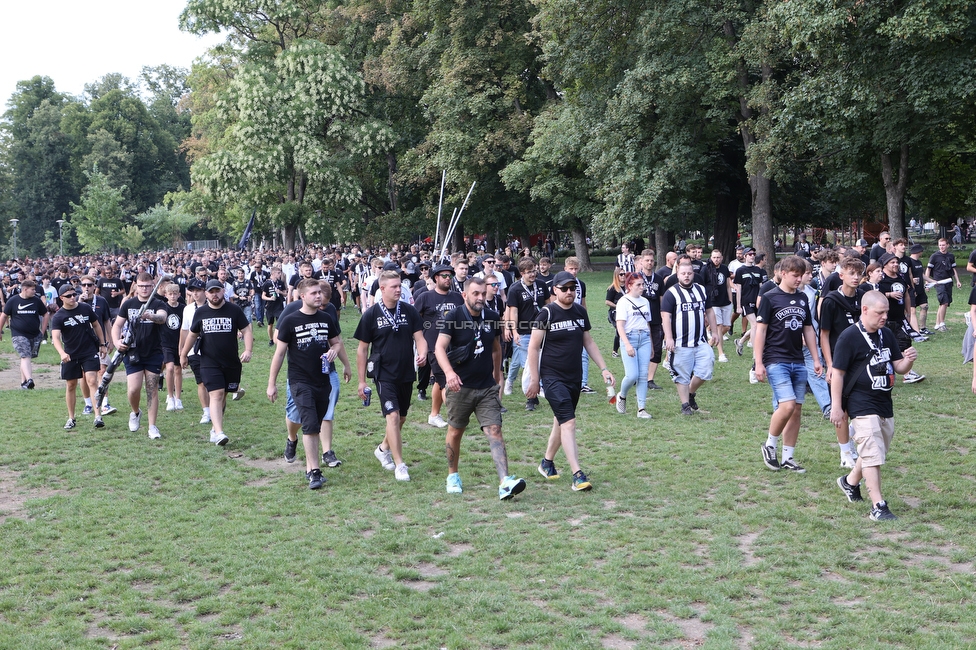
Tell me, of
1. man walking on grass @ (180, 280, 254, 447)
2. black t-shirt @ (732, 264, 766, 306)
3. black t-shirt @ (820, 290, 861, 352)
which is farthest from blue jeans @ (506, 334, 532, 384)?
black t-shirt @ (820, 290, 861, 352)

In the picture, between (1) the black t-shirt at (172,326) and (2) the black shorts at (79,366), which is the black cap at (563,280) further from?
(2) the black shorts at (79,366)

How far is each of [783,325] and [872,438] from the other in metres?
1.76

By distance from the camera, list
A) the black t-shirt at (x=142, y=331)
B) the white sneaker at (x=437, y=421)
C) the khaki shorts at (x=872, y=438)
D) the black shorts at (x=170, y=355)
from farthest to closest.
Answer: the black shorts at (x=170, y=355) < the white sneaker at (x=437, y=421) < the black t-shirt at (x=142, y=331) < the khaki shorts at (x=872, y=438)

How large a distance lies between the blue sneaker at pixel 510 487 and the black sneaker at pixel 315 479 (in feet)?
5.95

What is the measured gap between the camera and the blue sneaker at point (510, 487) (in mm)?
7645

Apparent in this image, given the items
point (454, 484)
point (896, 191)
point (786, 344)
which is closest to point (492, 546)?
point (454, 484)

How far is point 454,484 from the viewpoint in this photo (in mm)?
8125

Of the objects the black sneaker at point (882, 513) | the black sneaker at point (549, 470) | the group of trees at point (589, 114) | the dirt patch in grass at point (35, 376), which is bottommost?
the black sneaker at point (882, 513)

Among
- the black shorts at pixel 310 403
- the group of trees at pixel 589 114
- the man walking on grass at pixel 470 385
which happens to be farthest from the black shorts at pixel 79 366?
the group of trees at pixel 589 114

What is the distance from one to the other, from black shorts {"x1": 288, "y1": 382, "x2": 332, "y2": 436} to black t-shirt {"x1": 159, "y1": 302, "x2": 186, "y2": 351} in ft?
12.4

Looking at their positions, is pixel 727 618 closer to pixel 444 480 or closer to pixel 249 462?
pixel 444 480

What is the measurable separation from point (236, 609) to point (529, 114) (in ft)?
113

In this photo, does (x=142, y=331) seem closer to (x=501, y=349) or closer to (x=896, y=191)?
(x=501, y=349)

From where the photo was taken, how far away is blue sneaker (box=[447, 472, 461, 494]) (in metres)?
8.09
